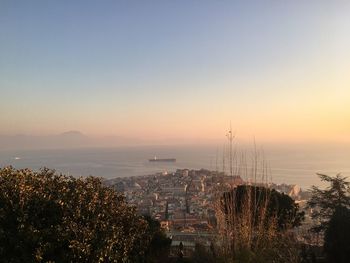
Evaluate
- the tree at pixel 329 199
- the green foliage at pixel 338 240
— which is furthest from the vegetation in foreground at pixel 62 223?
the tree at pixel 329 199

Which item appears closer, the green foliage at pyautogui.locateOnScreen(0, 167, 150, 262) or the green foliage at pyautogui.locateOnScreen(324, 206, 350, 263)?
the green foliage at pyautogui.locateOnScreen(0, 167, 150, 262)

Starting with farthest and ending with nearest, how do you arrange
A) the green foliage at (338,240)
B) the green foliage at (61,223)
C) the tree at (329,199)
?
the tree at (329,199), the green foliage at (338,240), the green foliage at (61,223)

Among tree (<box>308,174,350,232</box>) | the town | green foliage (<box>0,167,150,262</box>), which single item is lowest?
the town

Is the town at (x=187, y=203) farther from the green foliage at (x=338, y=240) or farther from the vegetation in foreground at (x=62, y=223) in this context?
the green foliage at (x=338, y=240)

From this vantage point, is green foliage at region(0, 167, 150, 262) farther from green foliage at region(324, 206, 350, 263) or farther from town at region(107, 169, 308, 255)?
green foliage at region(324, 206, 350, 263)

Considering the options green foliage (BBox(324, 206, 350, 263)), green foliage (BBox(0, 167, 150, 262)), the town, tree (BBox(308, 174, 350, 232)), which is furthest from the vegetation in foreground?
tree (BBox(308, 174, 350, 232))

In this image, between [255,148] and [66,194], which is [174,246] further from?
[66,194]
